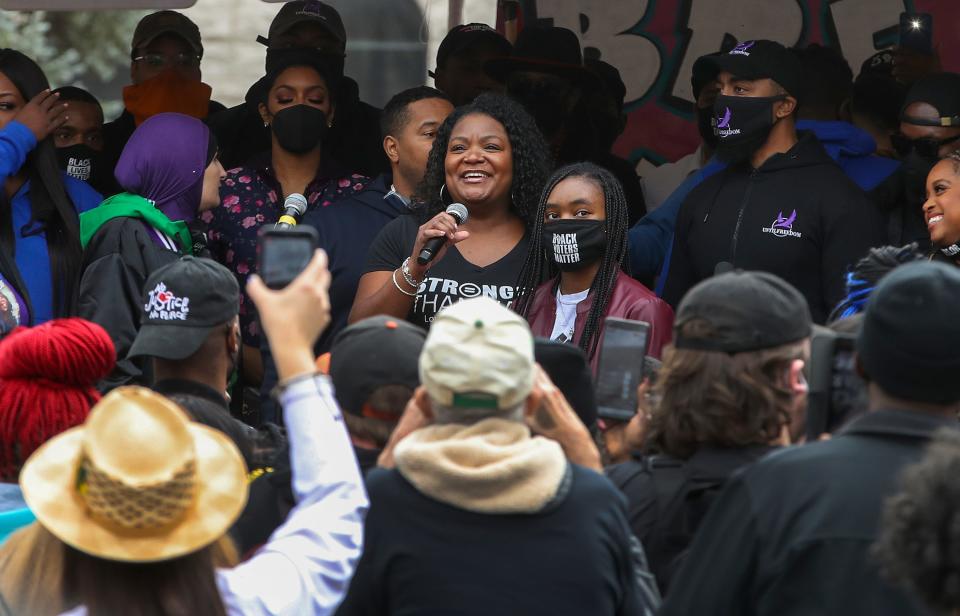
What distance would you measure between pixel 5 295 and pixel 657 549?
2.97 metres

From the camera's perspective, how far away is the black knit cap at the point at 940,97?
5117 mm

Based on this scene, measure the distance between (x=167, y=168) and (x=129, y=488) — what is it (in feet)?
11.4

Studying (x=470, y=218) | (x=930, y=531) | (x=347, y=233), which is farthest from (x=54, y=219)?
(x=930, y=531)

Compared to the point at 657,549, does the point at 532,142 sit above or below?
above

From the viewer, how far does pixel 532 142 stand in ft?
16.8

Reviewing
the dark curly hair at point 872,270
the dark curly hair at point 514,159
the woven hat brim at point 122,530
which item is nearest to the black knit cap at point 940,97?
the dark curly hair at point 514,159

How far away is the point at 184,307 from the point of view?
360cm

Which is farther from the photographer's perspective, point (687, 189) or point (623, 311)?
point (687, 189)

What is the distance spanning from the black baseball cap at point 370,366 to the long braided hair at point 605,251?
182 cm

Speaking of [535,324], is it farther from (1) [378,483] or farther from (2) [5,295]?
(1) [378,483]

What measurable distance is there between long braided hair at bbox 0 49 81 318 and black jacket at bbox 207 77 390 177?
0.99 metres

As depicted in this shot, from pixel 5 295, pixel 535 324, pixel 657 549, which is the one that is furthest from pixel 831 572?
pixel 5 295

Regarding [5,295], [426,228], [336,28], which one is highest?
[336,28]

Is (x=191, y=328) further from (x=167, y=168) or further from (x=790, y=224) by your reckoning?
(x=790, y=224)
